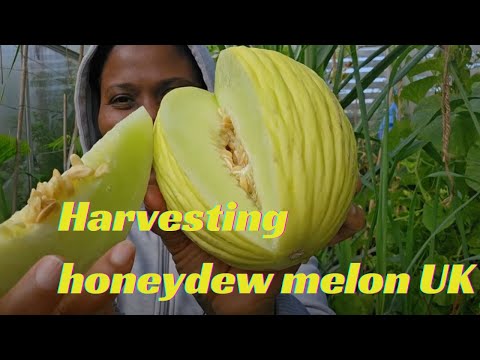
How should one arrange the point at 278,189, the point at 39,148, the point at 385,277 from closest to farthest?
the point at 278,189 → the point at 385,277 → the point at 39,148

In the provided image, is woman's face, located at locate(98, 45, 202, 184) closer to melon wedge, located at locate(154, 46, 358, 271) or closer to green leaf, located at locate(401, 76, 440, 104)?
melon wedge, located at locate(154, 46, 358, 271)

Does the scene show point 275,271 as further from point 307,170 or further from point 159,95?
point 159,95

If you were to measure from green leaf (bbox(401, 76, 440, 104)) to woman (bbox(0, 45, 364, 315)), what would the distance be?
21 cm

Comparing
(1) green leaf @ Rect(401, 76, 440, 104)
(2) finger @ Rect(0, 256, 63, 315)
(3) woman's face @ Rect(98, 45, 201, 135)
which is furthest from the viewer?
(1) green leaf @ Rect(401, 76, 440, 104)

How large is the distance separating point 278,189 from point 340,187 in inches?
1.6

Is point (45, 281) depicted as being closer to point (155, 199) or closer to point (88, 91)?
point (155, 199)

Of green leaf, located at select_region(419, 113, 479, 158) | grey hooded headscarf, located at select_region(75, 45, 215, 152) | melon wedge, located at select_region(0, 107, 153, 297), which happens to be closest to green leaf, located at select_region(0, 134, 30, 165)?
grey hooded headscarf, located at select_region(75, 45, 215, 152)

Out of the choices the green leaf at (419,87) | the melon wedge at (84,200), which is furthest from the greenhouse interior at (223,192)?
the green leaf at (419,87)

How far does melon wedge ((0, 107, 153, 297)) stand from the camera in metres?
0.30

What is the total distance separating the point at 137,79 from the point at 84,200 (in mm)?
164

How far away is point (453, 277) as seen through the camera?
430 mm

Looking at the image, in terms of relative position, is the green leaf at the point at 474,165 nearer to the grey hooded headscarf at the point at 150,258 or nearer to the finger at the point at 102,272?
the grey hooded headscarf at the point at 150,258

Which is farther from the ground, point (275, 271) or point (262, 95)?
point (262, 95)

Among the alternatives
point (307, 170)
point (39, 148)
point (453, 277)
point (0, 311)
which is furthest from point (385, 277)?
point (39, 148)
